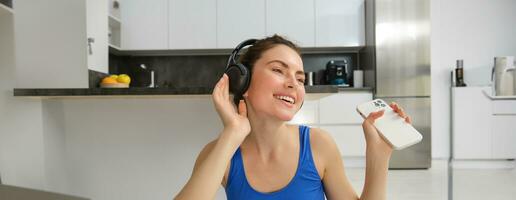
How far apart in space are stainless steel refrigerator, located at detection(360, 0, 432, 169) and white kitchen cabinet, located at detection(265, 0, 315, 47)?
0.65m

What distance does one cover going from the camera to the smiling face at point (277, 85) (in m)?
0.88

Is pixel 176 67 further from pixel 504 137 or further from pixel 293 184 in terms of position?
pixel 293 184

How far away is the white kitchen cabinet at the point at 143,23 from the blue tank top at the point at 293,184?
3864 mm

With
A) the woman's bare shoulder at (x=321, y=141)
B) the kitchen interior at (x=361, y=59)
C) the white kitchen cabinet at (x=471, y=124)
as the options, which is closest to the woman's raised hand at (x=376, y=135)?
the woman's bare shoulder at (x=321, y=141)

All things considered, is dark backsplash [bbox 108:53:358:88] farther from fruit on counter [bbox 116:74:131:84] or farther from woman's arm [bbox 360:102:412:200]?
woman's arm [bbox 360:102:412:200]

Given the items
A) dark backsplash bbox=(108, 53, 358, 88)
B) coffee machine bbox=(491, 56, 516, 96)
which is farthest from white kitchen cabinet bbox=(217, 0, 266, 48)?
coffee machine bbox=(491, 56, 516, 96)

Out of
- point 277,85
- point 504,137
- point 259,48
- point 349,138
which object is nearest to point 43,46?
point 259,48

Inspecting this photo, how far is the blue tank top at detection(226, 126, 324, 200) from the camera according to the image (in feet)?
2.92

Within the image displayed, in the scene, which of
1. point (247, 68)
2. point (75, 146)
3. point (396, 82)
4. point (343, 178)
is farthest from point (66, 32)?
point (396, 82)

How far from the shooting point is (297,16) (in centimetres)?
455

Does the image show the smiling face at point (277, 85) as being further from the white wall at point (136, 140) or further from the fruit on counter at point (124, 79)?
the fruit on counter at point (124, 79)

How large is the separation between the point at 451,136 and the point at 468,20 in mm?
1393

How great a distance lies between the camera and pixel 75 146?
1.96 m

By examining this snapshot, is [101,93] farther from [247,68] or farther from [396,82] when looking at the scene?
[396,82]
